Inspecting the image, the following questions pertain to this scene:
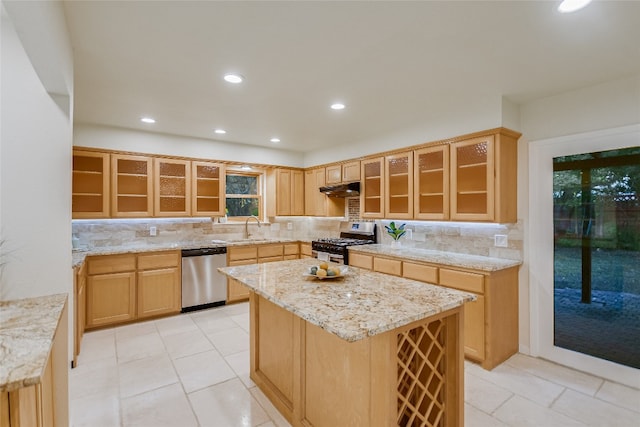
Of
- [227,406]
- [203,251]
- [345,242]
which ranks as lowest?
[227,406]

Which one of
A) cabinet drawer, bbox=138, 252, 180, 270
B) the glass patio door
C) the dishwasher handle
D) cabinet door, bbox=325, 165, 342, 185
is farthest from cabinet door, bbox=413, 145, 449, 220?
cabinet drawer, bbox=138, 252, 180, 270

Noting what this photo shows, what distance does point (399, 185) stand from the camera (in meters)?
4.15

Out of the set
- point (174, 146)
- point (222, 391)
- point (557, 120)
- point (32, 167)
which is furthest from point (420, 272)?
point (174, 146)

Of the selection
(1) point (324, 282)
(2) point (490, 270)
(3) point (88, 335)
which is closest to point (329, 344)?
(1) point (324, 282)

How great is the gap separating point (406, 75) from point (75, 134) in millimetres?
3956

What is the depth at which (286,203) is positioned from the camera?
566 cm

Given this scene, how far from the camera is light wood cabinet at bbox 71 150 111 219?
12.7ft

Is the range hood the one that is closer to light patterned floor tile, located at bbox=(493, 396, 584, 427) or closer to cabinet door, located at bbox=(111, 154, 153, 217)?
cabinet door, located at bbox=(111, 154, 153, 217)

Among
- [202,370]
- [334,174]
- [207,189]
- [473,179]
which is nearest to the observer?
[202,370]

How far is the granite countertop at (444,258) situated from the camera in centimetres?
297

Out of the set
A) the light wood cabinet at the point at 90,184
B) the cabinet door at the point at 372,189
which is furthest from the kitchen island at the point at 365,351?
the light wood cabinet at the point at 90,184

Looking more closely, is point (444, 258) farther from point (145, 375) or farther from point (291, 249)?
point (145, 375)

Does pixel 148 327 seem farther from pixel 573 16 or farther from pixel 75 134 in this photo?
pixel 573 16

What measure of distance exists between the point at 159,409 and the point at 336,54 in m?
2.85
